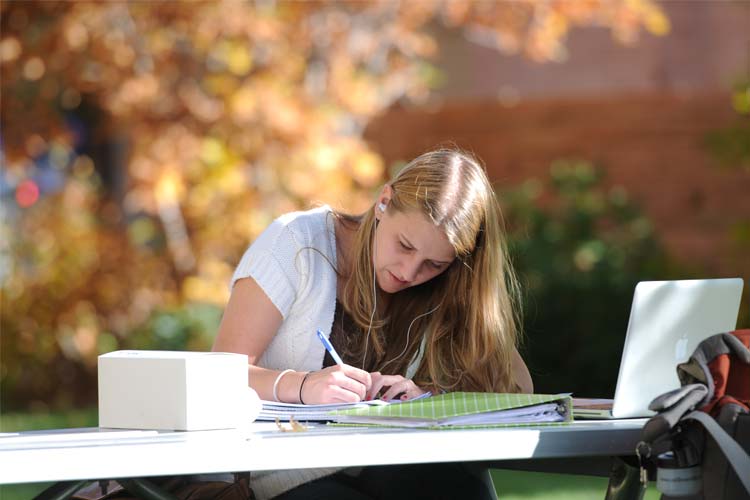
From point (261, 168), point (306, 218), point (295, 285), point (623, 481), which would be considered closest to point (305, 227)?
point (306, 218)

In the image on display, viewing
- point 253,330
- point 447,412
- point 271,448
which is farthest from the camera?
point 253,330

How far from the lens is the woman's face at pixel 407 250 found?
2508 mm

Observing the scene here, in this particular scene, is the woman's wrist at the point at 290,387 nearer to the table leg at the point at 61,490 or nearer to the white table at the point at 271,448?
the white table at the point at 271,448

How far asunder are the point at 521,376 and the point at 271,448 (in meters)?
1.13

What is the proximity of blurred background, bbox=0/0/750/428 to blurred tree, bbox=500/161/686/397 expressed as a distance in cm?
1

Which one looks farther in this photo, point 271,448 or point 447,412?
point 447,412

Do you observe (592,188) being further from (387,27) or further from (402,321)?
(402,321)

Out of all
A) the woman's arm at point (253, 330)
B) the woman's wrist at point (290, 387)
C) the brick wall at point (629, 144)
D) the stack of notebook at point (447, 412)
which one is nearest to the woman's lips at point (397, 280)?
the woman's arm at point (253, 330)

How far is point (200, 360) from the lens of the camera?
186 cm

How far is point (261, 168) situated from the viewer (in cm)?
683

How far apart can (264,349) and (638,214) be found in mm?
4974

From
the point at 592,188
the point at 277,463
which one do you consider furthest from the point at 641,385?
the point at 592,188

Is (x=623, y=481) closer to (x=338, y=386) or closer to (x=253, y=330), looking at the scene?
(x=338, y=386)

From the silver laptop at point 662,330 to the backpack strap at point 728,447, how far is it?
350 mm
